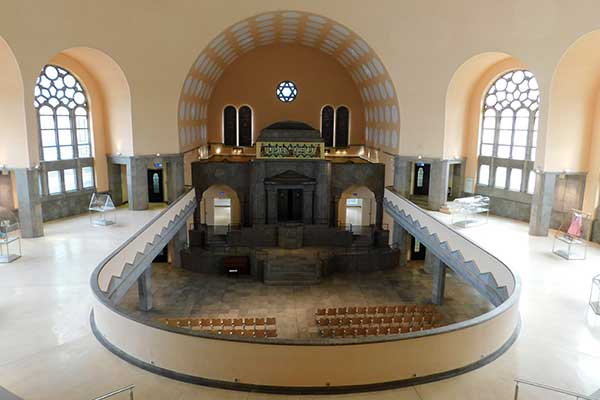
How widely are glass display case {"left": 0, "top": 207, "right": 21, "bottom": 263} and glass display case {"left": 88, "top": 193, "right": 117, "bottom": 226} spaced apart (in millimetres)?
3022

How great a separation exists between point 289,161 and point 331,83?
329 inches

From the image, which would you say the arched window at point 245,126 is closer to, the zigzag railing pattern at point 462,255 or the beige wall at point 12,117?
the zigzag railing pattern at point 462,255

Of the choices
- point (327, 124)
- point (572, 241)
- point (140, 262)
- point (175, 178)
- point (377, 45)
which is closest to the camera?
point (140, 262)

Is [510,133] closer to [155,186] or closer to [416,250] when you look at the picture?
[416,250]

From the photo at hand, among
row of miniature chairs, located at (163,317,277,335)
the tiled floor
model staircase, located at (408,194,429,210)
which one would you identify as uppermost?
model staircase, located at (408,194,429,210)

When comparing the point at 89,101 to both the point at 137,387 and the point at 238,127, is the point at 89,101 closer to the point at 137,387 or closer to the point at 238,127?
the point at 238,127

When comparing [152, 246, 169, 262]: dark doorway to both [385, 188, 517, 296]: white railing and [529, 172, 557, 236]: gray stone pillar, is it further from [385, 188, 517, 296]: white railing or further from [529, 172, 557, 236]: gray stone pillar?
[529, 172, 557, 236]: gray stone pillar

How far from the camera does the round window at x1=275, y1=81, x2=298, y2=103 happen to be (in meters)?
31.1

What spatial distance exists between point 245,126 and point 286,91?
11.4ft

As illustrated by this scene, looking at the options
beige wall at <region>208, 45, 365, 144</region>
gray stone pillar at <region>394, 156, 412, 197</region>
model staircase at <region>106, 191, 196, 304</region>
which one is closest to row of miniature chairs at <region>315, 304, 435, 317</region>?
model staircase at <region>106, 191, 196, 304</region>

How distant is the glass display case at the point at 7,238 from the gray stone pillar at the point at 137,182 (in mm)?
5896

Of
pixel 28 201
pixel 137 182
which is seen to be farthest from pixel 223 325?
pixel 137 182

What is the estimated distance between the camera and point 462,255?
1550 centimetres

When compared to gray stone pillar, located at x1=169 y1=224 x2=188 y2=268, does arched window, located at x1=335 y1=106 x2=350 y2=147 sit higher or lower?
higher
